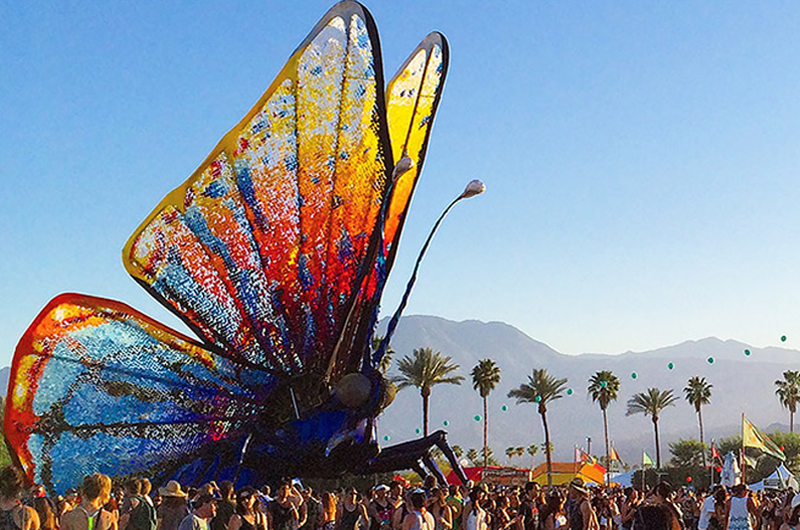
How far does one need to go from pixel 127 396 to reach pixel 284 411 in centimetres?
341

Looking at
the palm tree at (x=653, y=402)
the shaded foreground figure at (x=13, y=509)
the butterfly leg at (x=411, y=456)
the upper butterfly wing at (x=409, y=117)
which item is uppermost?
the upper butterfly wing at (x=409, y=117)

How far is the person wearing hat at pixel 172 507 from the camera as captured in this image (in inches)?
328

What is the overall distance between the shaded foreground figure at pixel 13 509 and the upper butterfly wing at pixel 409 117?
14515mm

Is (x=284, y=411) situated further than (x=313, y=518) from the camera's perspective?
Yes

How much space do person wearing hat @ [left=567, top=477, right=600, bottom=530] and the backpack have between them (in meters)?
6.00

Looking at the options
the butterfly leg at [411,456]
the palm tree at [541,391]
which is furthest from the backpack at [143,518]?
the palm tree at [541,391]

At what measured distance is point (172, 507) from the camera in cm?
864

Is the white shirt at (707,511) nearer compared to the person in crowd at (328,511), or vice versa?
the person in crowd at (328,511)

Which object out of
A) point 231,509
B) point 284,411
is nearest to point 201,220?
point 284,411

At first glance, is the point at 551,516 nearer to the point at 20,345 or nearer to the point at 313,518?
the point at 313,518

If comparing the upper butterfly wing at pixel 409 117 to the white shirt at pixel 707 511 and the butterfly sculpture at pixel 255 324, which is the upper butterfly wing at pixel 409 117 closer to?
the butterfly sculpture at pixel 255 324

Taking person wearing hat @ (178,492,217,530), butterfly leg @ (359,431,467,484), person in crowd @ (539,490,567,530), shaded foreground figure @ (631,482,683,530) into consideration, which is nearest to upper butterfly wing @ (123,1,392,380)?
butterfly leg @ (359,431,467,484)

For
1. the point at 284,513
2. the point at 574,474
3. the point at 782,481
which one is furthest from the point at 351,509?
the point at 574,474

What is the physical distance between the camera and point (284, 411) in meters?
20.6
